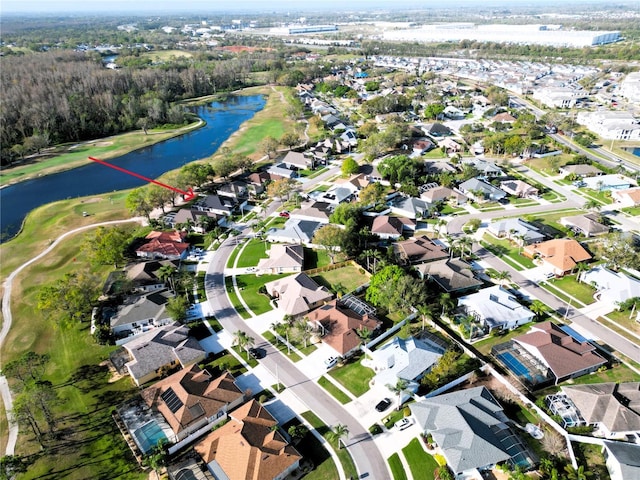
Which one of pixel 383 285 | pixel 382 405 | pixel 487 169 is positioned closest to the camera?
pixel 382 405

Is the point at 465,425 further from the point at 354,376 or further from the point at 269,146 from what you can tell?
the point at 269,146

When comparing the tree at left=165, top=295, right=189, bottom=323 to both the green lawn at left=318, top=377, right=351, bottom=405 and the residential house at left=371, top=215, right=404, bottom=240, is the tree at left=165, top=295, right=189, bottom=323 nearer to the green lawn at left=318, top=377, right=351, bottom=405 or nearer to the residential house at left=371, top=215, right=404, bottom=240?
the green lawn at left=318, top=377, right=351, bottom=405

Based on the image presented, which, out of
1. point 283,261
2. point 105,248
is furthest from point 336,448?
point 105,248

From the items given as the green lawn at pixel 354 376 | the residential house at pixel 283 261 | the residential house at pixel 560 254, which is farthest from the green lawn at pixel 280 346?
the residential house at pixel 560 254

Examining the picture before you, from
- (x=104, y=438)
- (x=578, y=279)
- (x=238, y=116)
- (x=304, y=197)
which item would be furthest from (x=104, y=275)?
(x=238, y=116)

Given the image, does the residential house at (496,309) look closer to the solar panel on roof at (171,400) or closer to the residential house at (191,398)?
the residential house at (191,398)

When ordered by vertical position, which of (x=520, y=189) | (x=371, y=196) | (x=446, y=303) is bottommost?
(x=446, y=303)

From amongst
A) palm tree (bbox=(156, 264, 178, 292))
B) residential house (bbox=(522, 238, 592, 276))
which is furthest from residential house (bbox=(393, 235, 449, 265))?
palm tree (bbox=(156, 264, 178, 292))
